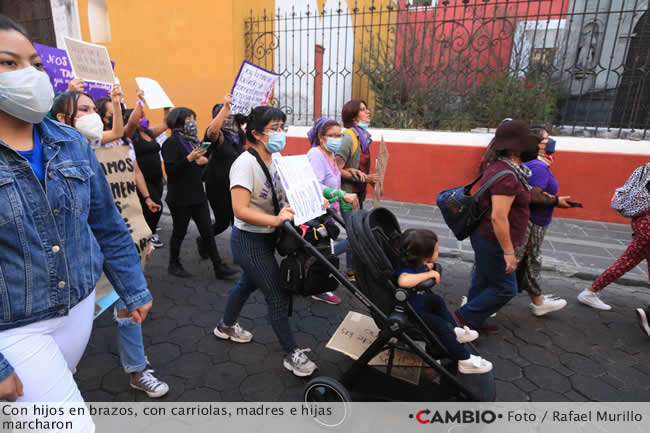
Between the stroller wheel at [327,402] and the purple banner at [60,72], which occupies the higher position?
the purple banner at [60,72]

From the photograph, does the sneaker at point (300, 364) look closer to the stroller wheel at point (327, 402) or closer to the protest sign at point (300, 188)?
the stroller wheel at point (327, 402)

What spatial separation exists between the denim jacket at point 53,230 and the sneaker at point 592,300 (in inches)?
169

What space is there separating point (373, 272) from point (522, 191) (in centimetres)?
144

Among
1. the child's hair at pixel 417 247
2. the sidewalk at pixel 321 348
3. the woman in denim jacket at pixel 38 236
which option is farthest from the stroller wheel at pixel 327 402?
the woman in denim jacket at pixel 38 236

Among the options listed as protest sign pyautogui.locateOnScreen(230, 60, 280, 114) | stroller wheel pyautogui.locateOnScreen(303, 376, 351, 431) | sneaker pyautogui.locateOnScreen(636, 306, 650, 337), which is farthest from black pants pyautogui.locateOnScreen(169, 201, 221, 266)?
sneaker pyautogui.locateOnScreen(636, 306, 650, 337)

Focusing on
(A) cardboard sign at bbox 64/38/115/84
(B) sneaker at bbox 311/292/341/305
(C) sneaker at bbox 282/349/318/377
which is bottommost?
(B) sneaker at bbox 311/292/341/305

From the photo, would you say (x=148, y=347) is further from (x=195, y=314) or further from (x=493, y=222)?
(x=493, y=222)

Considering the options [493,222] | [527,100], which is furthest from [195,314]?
[527,100]

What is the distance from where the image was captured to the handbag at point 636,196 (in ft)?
11.0

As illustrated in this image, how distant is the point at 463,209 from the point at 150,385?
2.61 m

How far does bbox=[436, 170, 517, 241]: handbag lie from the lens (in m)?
2.96

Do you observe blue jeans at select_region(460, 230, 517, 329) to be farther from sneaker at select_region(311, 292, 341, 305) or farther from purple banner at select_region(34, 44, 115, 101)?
purple banner at select_region(34, 44, 115, 101)

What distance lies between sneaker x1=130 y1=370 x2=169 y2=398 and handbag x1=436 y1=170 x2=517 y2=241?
2473mm

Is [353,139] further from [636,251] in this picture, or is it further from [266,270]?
[636,251]
